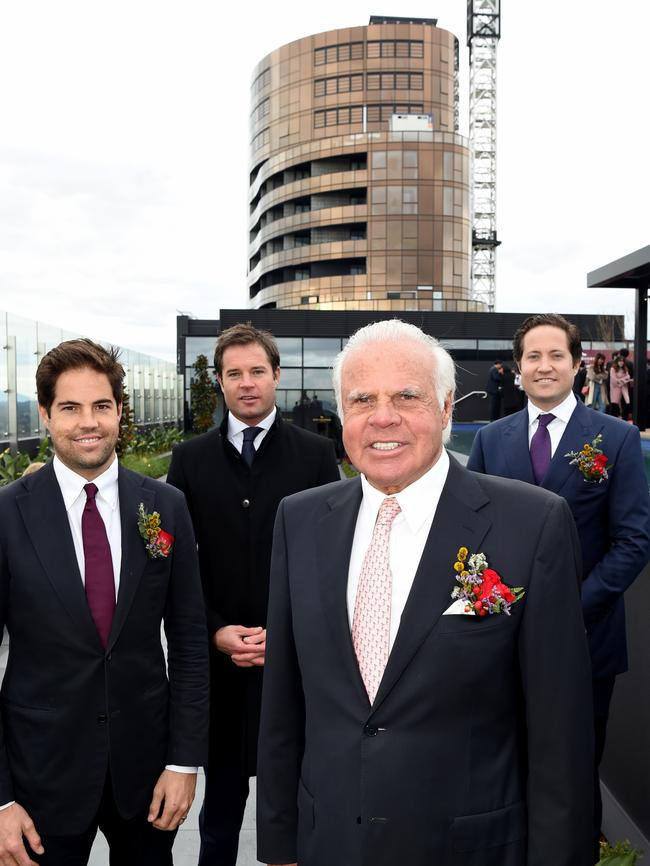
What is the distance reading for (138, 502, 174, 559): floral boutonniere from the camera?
7.97 ft

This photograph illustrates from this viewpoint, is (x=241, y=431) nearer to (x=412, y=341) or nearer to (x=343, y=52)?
(x=412, y=341)

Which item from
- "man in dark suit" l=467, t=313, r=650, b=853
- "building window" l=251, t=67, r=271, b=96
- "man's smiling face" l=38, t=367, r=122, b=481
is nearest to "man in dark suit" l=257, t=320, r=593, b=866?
Answer: "man's smiling face" l=38, t=367, r=122, b=481

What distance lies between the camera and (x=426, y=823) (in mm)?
1757

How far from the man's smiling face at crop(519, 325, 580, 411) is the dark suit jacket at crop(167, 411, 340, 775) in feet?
3.34

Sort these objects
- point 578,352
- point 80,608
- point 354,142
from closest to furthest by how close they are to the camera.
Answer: point 80,608, point 578,352, point 354,142

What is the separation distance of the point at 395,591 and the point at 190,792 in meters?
1.23

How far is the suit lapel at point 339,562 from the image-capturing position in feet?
6.02

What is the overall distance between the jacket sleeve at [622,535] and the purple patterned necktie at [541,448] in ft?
1.08

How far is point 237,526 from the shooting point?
3.24 m

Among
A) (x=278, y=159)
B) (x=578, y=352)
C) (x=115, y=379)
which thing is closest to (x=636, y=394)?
(x=578, y=352)

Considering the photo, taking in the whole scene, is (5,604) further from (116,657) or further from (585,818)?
(585,818)

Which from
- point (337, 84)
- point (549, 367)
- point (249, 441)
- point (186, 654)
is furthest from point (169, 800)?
point (337, 84)

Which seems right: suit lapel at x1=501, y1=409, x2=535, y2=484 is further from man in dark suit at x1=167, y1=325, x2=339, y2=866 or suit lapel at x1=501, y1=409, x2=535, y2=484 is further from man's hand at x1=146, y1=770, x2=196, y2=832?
man's hand at x1=146, y1=770, x2=196, y2=832

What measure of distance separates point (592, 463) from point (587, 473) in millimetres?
49
